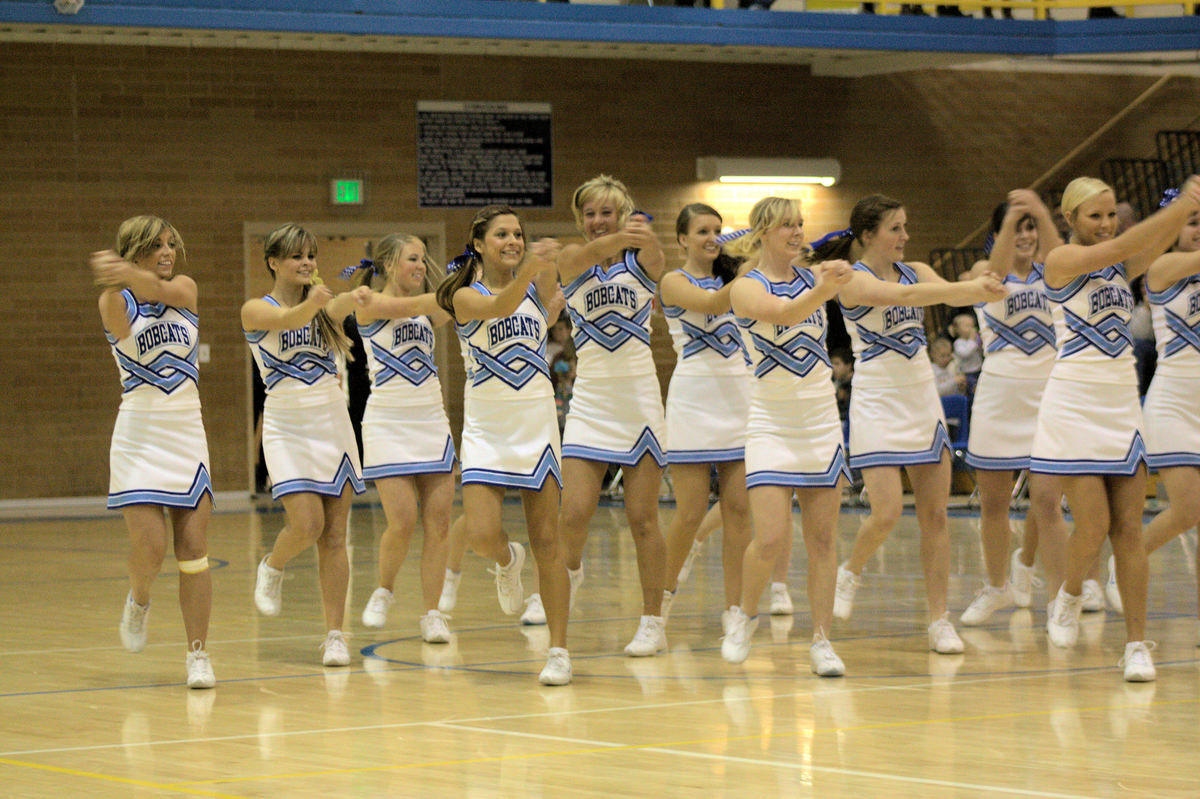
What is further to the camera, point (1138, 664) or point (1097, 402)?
point (1097, 402)

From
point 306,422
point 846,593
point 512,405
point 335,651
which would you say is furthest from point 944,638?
point 306,422

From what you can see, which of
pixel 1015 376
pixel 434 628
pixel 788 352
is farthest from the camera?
pixel 1015 376

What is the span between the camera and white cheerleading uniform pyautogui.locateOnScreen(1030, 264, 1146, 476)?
21.0 feet

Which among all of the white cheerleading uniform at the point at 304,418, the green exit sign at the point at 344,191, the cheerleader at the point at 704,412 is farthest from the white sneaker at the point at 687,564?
the green exit sign at the point at 344,191

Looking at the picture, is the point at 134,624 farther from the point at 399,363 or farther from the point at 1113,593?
the point at 1113,593

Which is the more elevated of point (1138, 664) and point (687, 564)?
point (687, 564)

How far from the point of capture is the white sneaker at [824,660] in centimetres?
645

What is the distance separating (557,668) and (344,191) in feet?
38.6

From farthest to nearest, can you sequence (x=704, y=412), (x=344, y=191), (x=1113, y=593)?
(x=344, y=191), (x=1113, y=593), (x=704, y=412)

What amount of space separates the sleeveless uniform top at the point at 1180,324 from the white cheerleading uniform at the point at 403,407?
3170 mm

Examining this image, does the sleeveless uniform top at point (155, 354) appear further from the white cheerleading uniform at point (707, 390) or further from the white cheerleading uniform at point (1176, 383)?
the white cheerleading uniform at point (1176, 383)

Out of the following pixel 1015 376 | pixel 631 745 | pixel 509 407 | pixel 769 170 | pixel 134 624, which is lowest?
pixel 631 745

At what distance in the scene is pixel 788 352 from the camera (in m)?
6.65

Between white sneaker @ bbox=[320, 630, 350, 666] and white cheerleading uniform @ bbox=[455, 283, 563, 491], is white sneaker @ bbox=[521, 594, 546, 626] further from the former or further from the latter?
white cheerleading uniform @ bbox=[455, 283, 563, 491]
